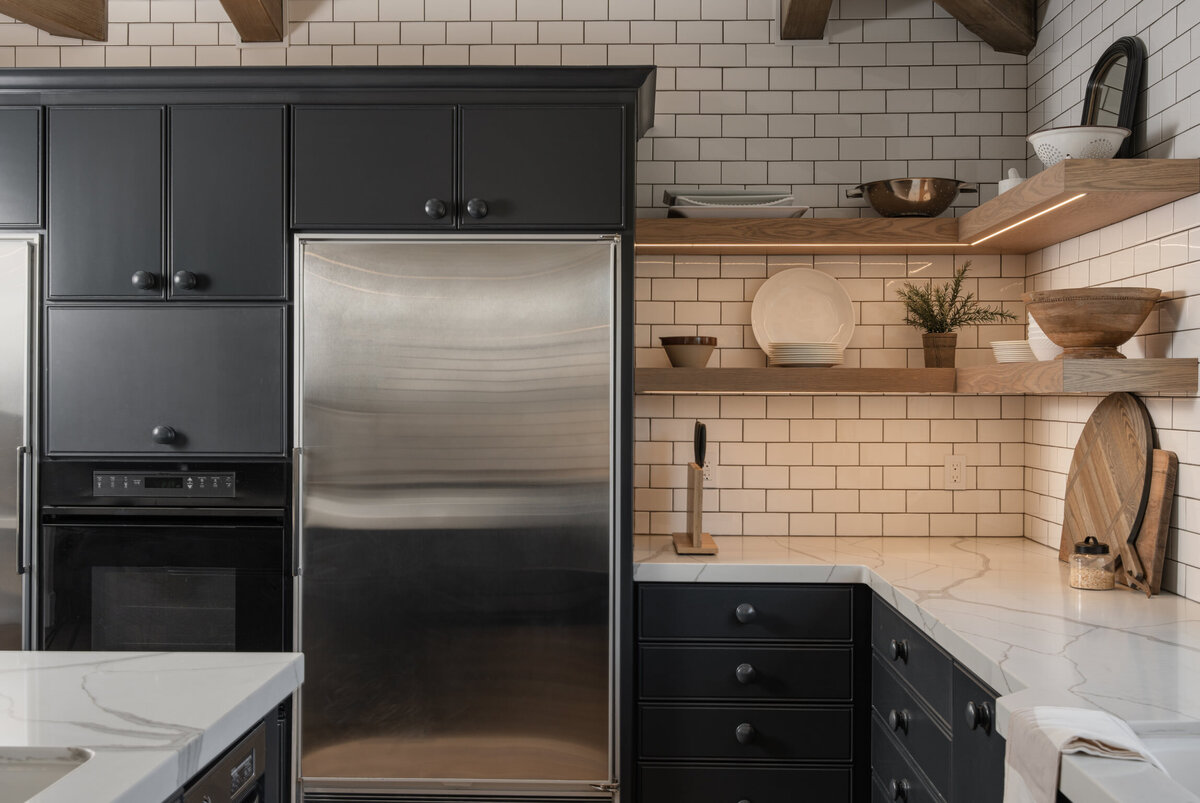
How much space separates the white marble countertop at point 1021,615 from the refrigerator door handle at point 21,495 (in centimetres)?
171

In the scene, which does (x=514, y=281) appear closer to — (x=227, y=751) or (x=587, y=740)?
(x=587, y=740)

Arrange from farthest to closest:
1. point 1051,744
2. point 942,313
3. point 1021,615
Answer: point 942,313, point 1021,615, point 1051,744

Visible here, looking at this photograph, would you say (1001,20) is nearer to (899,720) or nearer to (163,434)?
(899,720)

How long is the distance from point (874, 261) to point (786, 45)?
0.79 metres

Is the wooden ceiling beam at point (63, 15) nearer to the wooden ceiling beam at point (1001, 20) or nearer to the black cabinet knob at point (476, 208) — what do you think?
the black cabinet knob at point (476, 208)

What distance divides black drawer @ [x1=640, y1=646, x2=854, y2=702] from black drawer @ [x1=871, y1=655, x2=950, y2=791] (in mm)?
109

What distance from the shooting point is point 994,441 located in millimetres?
3094

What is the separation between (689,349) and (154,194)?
5.35 ft

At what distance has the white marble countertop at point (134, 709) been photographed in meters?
1.05

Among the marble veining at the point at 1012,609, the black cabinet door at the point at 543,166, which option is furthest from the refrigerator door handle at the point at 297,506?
the marble veining at the point at 1012,609

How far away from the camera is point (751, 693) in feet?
8.39

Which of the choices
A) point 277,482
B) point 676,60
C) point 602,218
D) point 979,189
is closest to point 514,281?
point 602,218

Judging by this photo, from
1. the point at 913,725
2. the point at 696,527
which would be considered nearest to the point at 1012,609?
the point at 913,725

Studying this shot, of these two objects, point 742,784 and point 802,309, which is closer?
point 742,784
